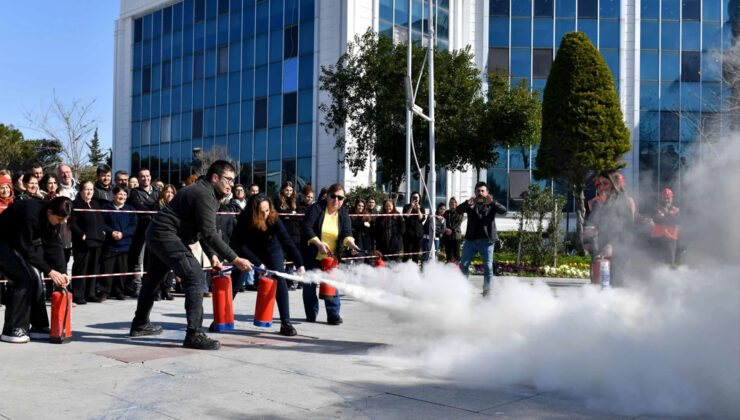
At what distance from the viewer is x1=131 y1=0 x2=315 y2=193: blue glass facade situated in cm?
3238

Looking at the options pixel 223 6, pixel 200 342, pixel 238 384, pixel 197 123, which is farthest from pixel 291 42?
pixel 238 384

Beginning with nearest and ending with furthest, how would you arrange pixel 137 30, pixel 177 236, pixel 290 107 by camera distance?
pixel 177 236
pixel 290 107
pixel 137 30

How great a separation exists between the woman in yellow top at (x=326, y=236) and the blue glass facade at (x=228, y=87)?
905 inches

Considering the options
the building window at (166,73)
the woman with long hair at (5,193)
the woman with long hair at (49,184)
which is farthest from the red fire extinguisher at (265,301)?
the building window at (166,73)

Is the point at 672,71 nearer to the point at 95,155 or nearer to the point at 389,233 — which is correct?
the point at 389,233

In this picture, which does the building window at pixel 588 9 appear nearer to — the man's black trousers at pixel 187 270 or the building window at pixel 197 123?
the building window at pixel 197 123

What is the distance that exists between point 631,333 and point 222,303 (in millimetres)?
4646

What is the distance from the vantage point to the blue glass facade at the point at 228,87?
106 feet

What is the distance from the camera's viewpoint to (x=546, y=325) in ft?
18.8

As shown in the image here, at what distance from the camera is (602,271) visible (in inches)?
317

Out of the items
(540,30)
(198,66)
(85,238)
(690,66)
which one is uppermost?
(540,30)

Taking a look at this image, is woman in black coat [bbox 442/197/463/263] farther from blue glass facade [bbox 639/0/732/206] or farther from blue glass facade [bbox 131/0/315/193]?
blue glass facade [bbox 639/0/732/206]

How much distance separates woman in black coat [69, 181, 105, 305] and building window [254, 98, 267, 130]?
24098 mm

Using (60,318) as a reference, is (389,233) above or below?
above
